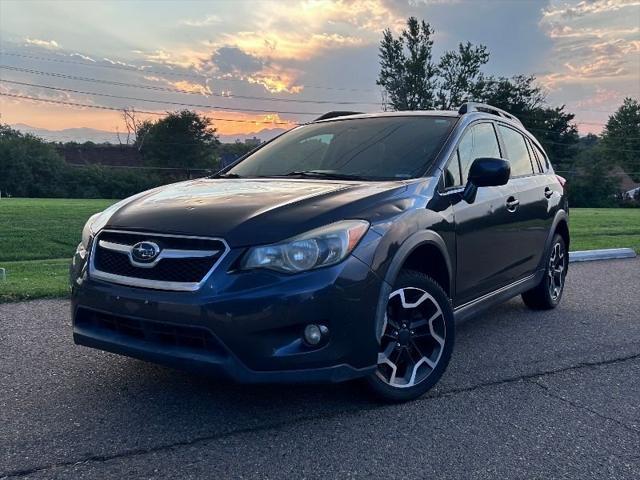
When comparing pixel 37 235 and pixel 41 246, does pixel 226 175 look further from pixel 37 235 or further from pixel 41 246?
pixel 37 235

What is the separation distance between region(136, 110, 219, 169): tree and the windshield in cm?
6931

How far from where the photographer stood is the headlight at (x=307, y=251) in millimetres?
2906

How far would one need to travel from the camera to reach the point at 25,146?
57.9 meters

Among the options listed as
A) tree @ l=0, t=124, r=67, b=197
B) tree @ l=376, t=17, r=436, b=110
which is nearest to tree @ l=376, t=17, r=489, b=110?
tree @ l=376, t=17, r=436, b=110

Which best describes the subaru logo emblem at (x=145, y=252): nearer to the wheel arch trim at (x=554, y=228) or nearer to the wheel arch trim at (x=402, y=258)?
the wheel arch trim at (x=402, y=258)

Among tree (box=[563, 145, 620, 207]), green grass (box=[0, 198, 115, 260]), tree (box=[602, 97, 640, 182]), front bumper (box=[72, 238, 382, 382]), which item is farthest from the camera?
tree (box=[602, 97, 640, 182])

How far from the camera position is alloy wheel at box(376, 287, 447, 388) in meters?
3.39

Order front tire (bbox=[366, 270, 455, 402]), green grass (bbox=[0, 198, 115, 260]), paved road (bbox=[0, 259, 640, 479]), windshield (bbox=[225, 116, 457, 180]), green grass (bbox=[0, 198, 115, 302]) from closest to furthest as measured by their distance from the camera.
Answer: paved road (bbox=[0, 259, 640, 479]) → front tire (bbox=[366, 270, 455, 402]) → windshield (bbox=[225, 116, 457, 180]) → green grass (bbox=[0, 198, 115, 302]) → green grass (bbox=[0, 198, 115, 260])

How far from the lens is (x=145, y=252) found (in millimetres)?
3031

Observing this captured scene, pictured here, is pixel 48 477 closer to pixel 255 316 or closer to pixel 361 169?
pixel 255 316

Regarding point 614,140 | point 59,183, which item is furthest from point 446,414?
point 614,140

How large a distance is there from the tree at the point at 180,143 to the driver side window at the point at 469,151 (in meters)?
69.6

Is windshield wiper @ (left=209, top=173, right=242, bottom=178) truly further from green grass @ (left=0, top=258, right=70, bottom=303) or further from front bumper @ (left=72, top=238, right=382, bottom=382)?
green grass @ (left=0, top=258, right=70, bottom=303)

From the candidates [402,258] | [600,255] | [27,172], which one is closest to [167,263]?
[402,258]
